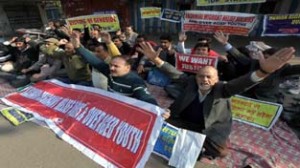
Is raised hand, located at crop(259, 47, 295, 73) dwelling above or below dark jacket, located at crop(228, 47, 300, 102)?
above

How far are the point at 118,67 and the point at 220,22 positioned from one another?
174 inches

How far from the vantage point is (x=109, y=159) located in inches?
112

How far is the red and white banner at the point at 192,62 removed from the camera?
405 centimetres

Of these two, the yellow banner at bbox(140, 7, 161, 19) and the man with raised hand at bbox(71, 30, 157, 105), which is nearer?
the man with raised hand at bbox(71, 30, 157, 105)

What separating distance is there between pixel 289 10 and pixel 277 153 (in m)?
7.46

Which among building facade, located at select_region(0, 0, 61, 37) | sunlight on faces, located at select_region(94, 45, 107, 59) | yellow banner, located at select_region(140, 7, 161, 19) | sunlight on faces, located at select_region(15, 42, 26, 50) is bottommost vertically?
building facade, located at select_region(0, 0, 61, 37)

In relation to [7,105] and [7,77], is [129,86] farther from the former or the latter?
[7,77]

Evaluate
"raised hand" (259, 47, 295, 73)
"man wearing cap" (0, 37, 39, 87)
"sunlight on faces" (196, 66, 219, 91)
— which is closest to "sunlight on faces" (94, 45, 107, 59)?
"sunlight on faces" (196, 66, 219, 91)

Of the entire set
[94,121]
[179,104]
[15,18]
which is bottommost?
[15,18]

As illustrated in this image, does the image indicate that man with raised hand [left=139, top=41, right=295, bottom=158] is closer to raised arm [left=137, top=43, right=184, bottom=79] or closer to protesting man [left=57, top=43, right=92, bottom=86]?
raised arm [left=137, top=43, right=184, bottom=79]

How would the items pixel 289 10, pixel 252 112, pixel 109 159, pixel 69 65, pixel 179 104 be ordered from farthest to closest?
pixel 289 10 → pixel 69 65 → pixel 252 112 → pixel 179 104 → pixel 109 159

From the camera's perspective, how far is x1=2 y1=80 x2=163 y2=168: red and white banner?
2.81 m

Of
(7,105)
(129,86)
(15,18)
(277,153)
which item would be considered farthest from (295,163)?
(15,18)

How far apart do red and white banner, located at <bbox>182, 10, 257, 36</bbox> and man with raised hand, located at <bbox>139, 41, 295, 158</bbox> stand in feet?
13.6
